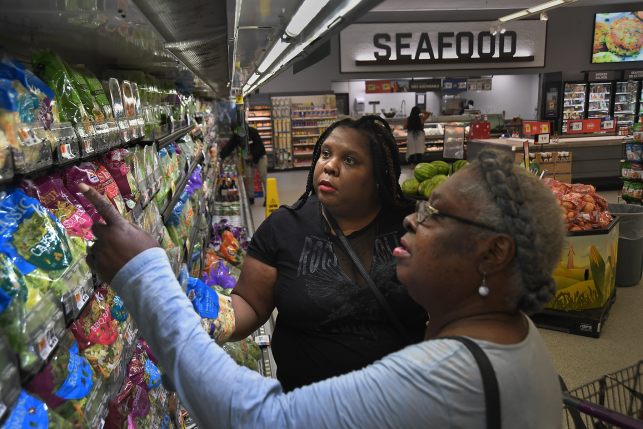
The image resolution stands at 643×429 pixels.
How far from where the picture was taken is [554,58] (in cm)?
1303

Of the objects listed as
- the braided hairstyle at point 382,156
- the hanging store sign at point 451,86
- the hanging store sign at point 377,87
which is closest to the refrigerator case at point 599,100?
the hanging store sign at point 451,86

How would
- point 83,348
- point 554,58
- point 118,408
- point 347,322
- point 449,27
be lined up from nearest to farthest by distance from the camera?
point 83,348, point 118,408, point 347,322, point 449,27, point 554,58

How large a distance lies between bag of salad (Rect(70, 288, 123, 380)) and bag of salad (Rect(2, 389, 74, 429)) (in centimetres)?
24

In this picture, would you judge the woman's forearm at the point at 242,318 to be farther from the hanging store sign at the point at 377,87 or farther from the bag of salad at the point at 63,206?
the hanging store sign at the point at 377,87

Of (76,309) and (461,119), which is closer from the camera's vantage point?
(76,309)

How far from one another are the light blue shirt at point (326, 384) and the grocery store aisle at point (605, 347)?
280 centimetres

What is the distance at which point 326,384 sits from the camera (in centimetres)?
77

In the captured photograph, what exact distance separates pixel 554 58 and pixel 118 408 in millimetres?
14681

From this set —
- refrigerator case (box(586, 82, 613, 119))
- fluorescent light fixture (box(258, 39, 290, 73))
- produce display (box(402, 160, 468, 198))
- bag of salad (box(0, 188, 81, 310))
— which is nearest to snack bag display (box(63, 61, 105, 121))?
bag of salad (box(0, 188, 81, 310))

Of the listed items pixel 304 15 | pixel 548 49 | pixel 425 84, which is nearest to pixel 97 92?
pixel 304 15

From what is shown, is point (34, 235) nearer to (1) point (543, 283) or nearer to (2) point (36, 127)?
(2) point (36, 127)

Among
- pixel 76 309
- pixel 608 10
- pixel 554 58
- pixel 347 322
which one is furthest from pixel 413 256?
pixel 608 10

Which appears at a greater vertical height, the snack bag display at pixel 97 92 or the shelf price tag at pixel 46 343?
the snack bag display at pixel 97 92

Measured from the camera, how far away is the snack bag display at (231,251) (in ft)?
12.0
